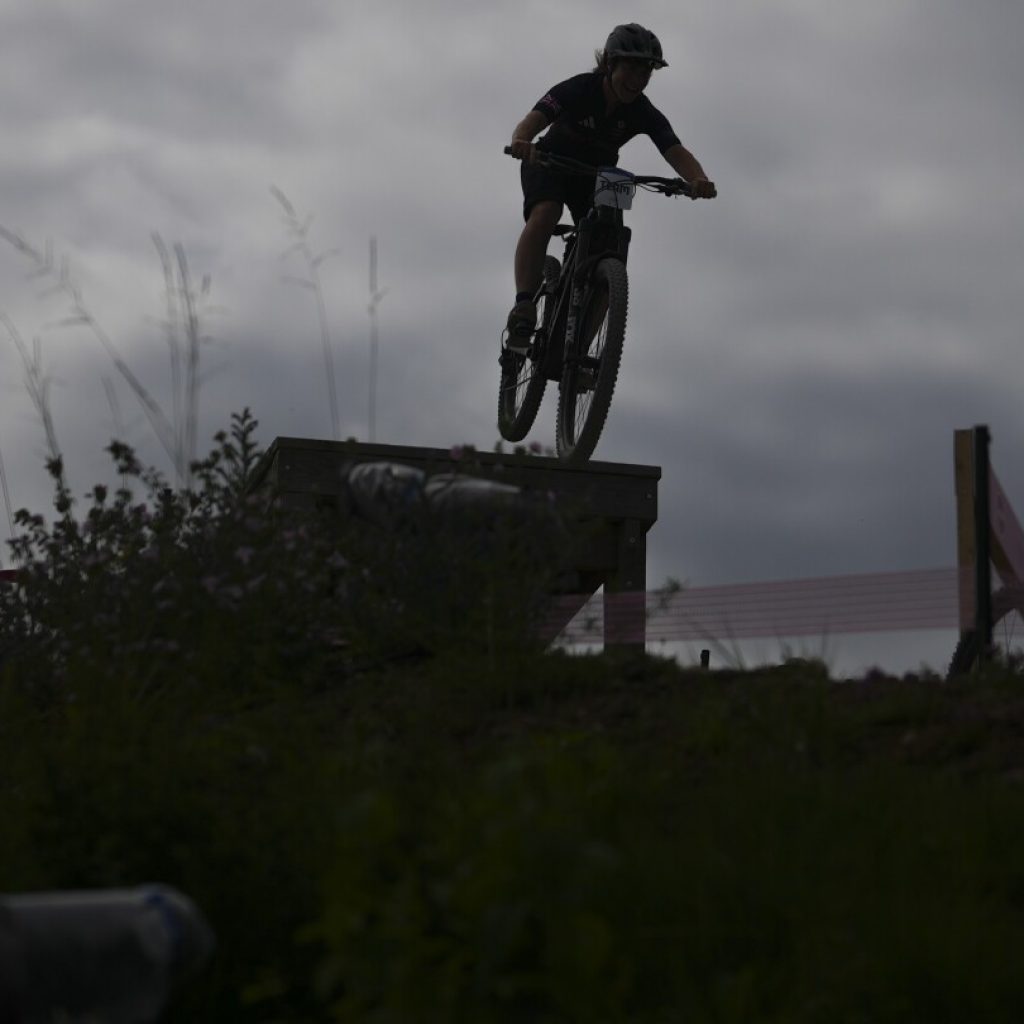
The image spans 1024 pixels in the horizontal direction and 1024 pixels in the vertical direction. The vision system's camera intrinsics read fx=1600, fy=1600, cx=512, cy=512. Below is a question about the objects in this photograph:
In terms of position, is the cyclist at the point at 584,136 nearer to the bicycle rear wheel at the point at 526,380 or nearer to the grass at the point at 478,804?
the bicycle rear wheel at the point at 526,380

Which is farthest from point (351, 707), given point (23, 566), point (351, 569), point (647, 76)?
point (647, 76)

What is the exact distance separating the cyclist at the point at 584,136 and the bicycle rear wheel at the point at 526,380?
1.01 feet

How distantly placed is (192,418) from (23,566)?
1.00 m

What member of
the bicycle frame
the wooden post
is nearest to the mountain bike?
the bicycle frame

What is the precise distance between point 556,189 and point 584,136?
0.33 meters

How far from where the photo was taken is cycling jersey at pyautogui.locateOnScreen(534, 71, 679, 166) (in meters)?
8.83

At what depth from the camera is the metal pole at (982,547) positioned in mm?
5129

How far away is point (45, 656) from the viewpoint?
5633mm

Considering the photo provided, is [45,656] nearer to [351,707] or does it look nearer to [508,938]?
[351,707]

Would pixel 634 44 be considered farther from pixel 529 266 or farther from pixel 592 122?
pixel 529 266

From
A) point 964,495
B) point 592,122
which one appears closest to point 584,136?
point 592,122

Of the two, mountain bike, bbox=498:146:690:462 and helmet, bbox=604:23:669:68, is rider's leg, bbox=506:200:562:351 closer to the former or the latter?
mountain bike, bbox=498:146:690:462

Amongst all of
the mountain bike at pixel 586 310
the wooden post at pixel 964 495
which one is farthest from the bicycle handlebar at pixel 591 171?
the wooden post at pixel 964 495

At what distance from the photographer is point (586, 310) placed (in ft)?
29.9
